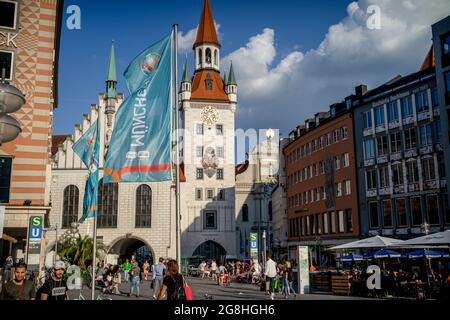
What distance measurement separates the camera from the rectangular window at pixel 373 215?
39.8 meters

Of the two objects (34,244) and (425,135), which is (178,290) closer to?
(34,244)

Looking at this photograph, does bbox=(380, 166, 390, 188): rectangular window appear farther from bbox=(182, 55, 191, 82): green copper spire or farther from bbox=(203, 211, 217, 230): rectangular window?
bbox=(182, 55, 191, 82): green copper spire

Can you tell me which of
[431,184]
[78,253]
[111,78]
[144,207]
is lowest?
[78,253]

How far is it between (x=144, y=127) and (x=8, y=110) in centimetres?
673

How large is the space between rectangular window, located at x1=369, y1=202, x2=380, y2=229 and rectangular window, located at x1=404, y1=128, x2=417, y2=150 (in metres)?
5.80

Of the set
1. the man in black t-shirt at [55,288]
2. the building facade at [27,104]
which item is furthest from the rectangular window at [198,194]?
the man in black t-shirt at [55,288]

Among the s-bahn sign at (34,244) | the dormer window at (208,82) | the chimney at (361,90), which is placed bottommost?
the s-bahn sign at (34,244)

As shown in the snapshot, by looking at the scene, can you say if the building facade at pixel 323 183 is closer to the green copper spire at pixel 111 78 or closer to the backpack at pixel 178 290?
the green copper spire at pixel 111 78

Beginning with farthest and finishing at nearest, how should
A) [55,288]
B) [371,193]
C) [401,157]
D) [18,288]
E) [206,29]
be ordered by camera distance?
[206,29]
[371,193]
[401,157]
[55,288]
[18,288]

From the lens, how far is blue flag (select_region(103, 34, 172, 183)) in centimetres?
1247

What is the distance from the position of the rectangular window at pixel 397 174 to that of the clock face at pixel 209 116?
32.6 metres

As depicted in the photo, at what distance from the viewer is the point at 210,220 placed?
208 feet

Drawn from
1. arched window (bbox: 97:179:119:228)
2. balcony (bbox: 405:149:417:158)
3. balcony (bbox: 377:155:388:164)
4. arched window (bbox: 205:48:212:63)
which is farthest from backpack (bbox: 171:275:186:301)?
arched window (bbox: 205:48:212:63)

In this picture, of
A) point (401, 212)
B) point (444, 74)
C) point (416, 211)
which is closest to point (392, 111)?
point (444, 74)
